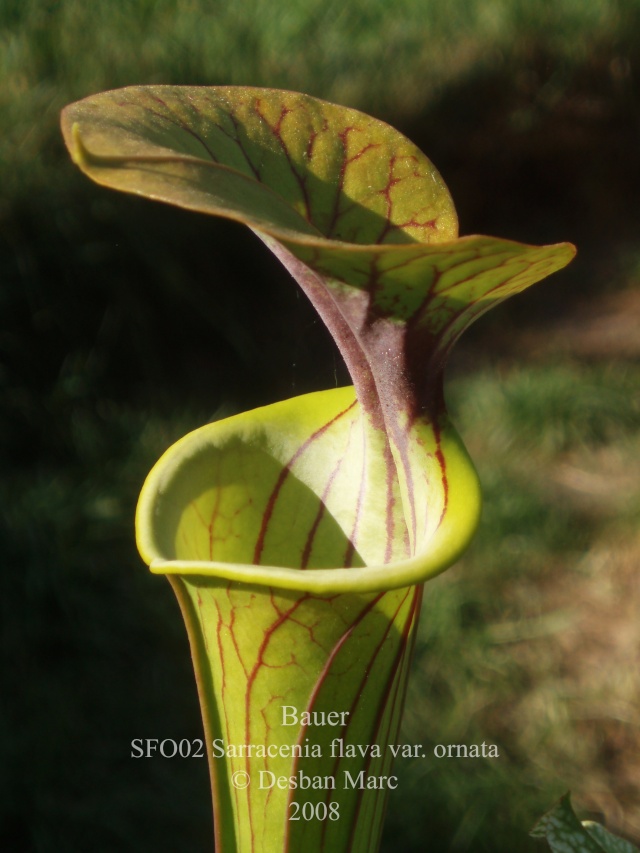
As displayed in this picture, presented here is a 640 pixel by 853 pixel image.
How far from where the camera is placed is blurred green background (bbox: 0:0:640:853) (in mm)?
1705

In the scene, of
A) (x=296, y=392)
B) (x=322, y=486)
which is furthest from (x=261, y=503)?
(x=296, y=392)

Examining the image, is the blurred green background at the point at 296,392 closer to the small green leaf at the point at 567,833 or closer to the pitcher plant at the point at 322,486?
the pitcher plant at the point at 322,486

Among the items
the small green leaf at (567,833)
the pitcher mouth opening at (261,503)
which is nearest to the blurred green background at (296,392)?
the pitcher mouth opening at (261,503)

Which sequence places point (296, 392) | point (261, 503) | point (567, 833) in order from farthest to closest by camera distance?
point (296, 392)
point (261, 503)
point (567, 833)

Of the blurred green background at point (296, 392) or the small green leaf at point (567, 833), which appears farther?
the blurred green background at point (296, 392)

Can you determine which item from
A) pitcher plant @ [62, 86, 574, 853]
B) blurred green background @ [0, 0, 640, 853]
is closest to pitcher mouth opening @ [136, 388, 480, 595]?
pitcher plant @ [62, 86, 574, 853]

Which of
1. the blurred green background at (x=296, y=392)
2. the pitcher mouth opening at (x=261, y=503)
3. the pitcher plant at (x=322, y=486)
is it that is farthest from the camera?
the blurred green background at (x=296, y=392)

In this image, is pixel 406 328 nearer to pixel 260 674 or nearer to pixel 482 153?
pixel 260 674

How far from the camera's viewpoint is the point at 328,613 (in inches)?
20.9

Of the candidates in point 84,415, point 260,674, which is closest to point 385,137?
point 260,674

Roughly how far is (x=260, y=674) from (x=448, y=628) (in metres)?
1.48

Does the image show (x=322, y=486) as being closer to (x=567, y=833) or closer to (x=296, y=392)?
(x=567, y=833)

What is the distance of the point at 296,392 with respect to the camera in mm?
2701

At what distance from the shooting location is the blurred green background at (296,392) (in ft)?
5.59
